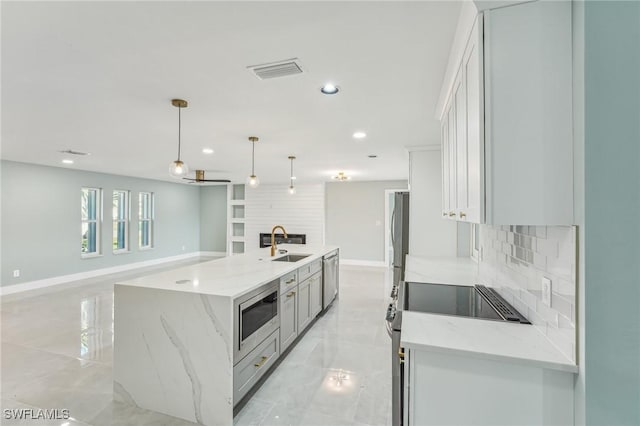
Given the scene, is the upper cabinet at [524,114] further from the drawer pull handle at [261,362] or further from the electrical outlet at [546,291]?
the drawer pull handle at [261,362]

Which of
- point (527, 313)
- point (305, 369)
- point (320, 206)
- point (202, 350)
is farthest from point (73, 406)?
point (320, 206)

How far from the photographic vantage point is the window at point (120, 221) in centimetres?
747

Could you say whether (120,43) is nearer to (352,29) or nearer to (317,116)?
(352,29)

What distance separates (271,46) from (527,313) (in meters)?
2.01

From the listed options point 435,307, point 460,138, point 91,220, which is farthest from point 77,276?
point 460,138

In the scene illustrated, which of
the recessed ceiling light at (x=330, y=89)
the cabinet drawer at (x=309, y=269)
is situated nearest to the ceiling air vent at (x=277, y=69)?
the recessed ceiling light at (x=330, y=89)

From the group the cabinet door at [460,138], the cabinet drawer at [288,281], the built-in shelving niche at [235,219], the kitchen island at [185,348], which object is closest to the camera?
the cabinet door at [460,138]

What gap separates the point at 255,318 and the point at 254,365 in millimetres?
358

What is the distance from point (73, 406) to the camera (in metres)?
2.28

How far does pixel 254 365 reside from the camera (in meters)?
2.38

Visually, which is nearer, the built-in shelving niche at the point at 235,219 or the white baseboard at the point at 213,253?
the built-in shelving niche at the point at 235,219

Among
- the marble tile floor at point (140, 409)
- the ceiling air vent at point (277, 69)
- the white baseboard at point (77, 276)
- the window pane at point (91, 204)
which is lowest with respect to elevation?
the marble tile floor at point (140, 409)

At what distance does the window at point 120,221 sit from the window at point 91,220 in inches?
17.0

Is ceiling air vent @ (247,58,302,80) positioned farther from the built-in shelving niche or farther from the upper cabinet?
the built-in shelving niche
